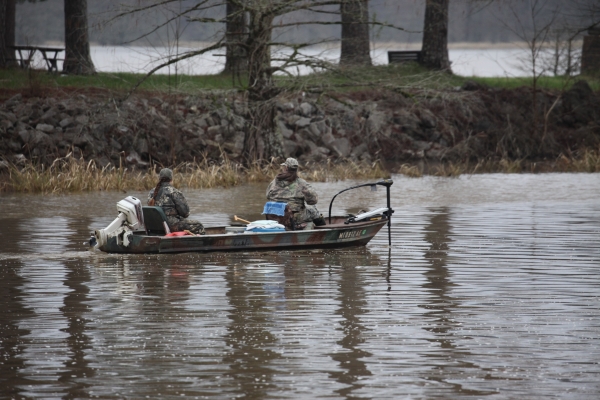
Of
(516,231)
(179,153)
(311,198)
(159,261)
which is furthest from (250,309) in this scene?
(179,153)

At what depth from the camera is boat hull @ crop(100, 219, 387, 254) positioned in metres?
14.9

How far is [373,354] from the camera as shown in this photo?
30.8ft

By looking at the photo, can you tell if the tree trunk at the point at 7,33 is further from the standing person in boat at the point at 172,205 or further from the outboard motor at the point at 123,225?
the outboard motor at the point at 123,225

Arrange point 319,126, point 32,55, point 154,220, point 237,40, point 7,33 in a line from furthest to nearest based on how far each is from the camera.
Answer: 1. point 7,33
2. point 319,126
3. point 32,55
4. point 237,40
5. point 154,220

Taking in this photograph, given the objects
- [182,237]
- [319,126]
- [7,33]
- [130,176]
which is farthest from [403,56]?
[182,237]

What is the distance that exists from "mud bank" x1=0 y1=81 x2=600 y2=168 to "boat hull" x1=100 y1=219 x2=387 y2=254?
11072 mm

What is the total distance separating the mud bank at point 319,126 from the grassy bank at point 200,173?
36.3 inches

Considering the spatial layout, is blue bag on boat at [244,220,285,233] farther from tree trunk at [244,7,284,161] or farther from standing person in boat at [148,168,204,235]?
tree trunk at [244,7,284,161]

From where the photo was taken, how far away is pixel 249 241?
15172mm

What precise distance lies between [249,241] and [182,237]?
98 centimetres

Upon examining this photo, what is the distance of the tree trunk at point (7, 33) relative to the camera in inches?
1347

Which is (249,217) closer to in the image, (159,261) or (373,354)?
(159,261)

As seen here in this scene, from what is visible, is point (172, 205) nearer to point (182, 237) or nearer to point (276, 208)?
point (182, 237)

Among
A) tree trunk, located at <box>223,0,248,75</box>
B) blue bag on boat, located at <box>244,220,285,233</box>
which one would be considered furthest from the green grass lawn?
blue bag on boat, located at <box>244,220,285,233</box>
